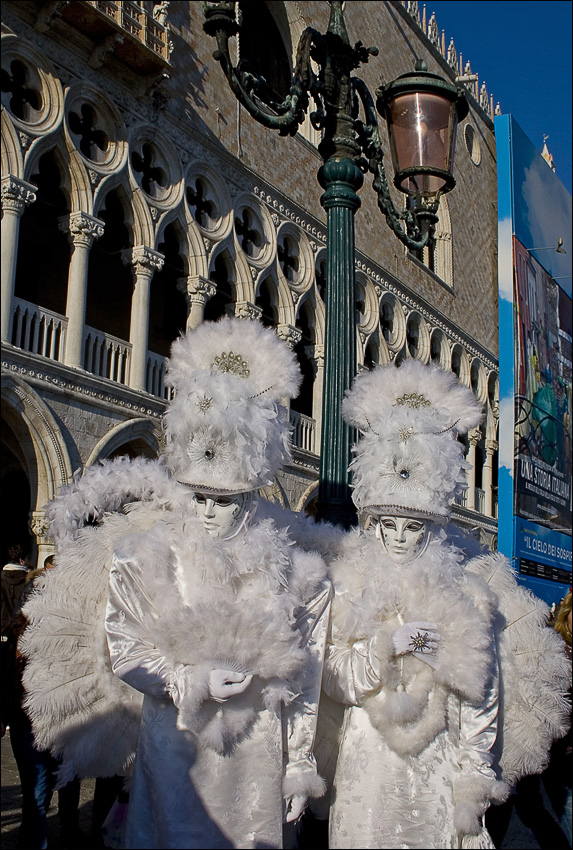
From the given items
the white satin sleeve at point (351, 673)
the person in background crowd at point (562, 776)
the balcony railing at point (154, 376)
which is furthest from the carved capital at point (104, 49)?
the white satin sleeve at point (351, 673)

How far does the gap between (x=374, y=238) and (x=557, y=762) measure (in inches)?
427

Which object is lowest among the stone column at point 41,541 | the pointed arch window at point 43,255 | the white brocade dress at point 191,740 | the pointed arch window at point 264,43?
the white brocade dress at point 191,740

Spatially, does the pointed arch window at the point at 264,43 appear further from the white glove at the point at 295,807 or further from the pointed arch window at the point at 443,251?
the white glove at the point at 295,807

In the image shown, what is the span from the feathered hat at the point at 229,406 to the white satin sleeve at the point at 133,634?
11.8 inches

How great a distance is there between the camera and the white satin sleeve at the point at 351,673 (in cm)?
259

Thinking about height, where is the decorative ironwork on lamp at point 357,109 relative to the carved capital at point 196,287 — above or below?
below

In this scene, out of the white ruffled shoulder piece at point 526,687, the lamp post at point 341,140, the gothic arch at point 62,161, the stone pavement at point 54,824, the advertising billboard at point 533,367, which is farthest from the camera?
the gothic arch at point 62,161

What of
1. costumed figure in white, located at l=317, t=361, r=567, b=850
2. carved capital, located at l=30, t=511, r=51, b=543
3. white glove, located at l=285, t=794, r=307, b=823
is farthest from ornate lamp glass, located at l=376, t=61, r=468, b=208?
carved capital, located at l=30, t=511, r=51, b=543

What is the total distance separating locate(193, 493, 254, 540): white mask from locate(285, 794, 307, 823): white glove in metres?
0.71

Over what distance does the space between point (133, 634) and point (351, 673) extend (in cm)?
64

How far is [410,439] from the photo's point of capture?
280cm

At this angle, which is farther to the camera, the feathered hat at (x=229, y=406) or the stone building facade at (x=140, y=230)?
the stone building facade at (x=140, y=230)

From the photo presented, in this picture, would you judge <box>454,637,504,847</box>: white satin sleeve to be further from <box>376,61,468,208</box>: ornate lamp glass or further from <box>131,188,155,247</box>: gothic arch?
<box>131,188,155,247</box>: gothic arch

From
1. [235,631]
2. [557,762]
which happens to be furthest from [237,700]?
[557,762]
